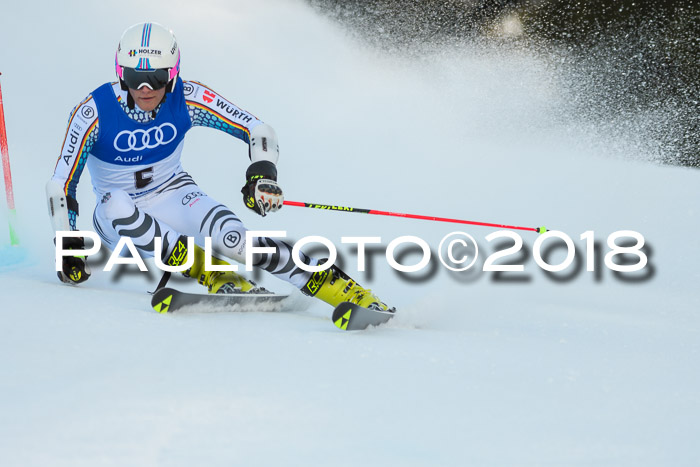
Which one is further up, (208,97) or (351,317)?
(208,97)

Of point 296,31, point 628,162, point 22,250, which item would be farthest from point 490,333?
point 296,31

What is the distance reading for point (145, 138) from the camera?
3088 mm

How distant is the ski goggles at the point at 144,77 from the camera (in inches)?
112

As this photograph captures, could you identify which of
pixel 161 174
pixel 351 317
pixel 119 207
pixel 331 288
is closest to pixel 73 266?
pixel 119 207

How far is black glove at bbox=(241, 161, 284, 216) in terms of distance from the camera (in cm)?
288

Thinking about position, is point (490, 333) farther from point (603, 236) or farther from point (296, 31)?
point (296, 31)

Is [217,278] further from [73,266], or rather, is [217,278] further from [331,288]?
[73,266]

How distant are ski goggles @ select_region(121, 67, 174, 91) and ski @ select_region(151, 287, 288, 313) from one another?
2.90 feet

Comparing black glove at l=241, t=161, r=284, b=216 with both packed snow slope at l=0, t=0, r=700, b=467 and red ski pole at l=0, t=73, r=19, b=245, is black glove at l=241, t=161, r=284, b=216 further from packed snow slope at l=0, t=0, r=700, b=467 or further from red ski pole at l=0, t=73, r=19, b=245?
red ski pole at l=0, t=73, r=19, b=245

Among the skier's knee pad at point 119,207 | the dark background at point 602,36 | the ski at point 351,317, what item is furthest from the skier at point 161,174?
the dark background at point 602,36

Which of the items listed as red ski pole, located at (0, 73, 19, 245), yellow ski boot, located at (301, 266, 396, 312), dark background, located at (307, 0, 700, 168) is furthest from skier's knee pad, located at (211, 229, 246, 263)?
dark background, located at (307, 0, 700, 168)

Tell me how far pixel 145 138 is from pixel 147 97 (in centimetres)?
23

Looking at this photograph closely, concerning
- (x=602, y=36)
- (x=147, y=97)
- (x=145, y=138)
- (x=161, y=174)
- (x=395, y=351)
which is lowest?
(x=395, y=351)

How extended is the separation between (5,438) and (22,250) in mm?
2814
